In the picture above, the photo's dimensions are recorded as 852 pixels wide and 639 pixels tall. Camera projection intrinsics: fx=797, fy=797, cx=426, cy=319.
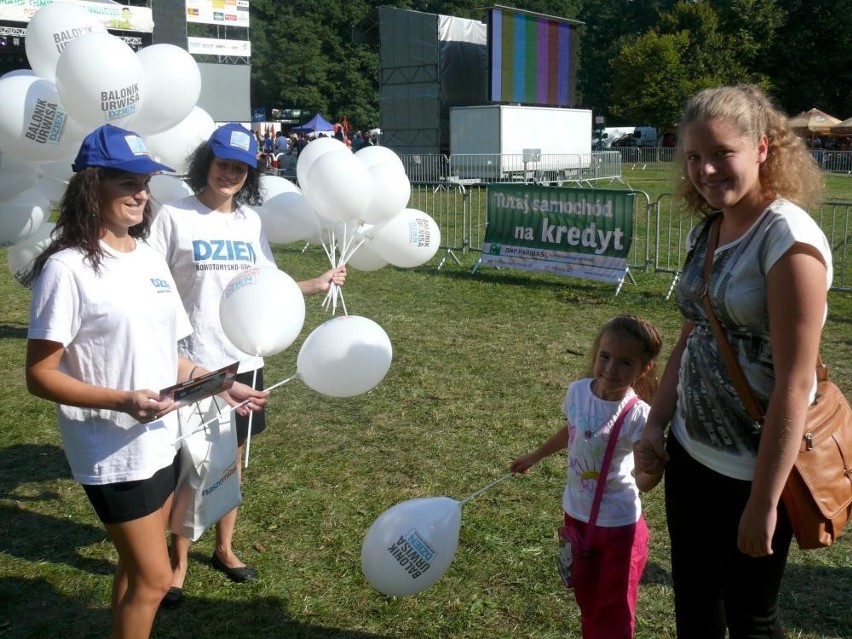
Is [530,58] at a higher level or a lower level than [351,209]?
higher

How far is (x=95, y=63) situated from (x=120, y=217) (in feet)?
4.56

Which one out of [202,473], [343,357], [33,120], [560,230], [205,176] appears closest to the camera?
[202,473]

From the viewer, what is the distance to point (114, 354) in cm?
251

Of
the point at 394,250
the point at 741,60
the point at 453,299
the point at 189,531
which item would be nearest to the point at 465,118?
the point at 453,299

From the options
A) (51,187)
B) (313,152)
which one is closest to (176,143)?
(313,152)

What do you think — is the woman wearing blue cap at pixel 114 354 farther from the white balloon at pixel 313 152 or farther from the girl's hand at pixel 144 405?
the white balloon at pixel 313 152

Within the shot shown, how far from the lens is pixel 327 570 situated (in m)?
3.81

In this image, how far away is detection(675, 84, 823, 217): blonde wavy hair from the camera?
198 cm

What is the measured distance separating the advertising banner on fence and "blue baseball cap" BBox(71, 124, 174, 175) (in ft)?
26.2

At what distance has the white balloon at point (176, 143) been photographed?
4238mm

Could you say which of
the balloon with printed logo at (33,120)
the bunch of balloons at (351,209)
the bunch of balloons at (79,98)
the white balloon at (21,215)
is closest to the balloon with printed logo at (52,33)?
the bunch of balloons at (79,98)

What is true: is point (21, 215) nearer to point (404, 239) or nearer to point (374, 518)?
point (404, 239)

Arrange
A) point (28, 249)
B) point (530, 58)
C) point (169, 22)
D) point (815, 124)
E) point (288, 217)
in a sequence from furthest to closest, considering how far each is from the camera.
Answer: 1. point (815, 124)
2. point (169, 22)
3. point (530, 58)
4. point (28, 249)
5. point (288, 217)

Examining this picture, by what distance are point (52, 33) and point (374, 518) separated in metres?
3.01
